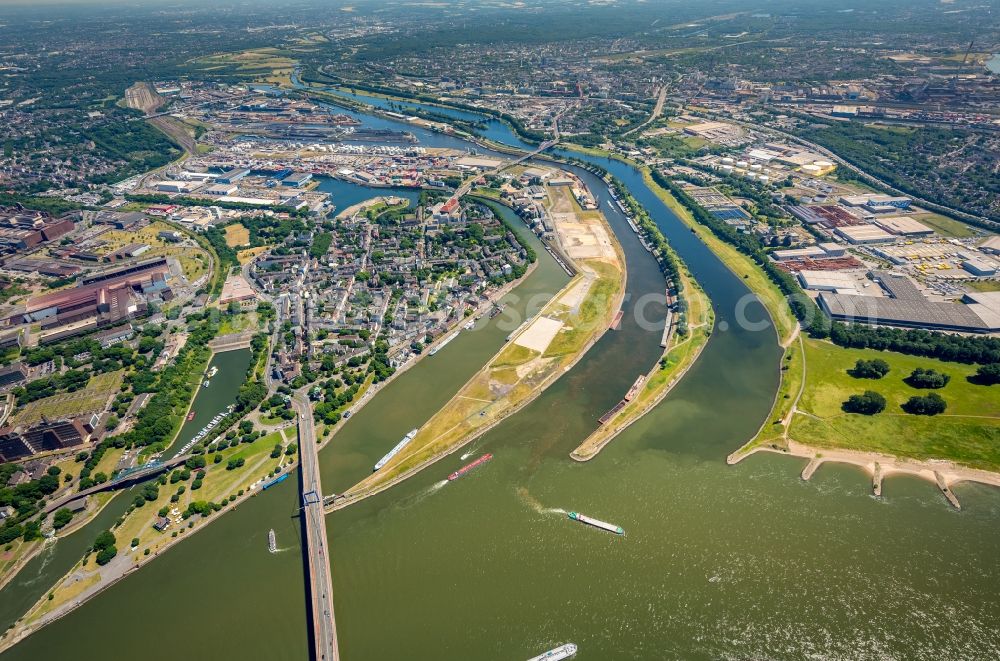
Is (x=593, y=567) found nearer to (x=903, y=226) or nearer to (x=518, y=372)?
(x=518, y=372)

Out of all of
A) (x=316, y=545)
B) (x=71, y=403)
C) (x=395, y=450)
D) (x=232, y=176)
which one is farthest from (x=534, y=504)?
(x=232, y=176)

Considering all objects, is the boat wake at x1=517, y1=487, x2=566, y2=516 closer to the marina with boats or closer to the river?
the river

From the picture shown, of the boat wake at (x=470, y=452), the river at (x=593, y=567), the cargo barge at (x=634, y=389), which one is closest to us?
the river at (x=593, y=567)

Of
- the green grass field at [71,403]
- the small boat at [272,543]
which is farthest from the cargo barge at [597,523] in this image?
the green grass field at [71,403]

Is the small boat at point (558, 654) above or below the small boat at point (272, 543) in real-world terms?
below

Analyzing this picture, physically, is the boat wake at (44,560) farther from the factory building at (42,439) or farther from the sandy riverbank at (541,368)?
the sandy riverbank at (541,368)

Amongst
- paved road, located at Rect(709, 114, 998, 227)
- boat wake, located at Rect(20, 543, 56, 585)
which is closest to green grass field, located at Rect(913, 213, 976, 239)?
paved road, located at Rect(709, 114, 998, 227)
